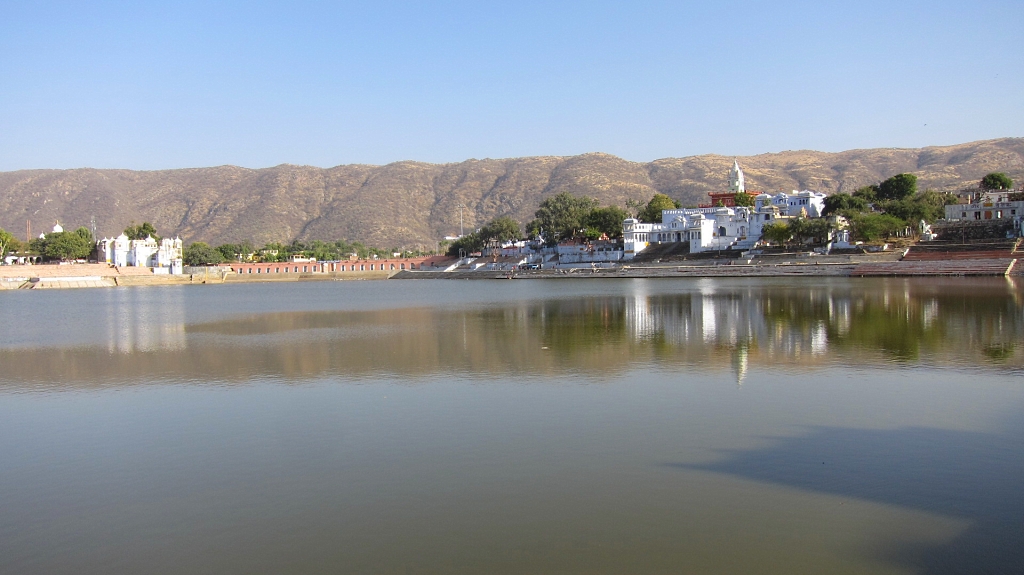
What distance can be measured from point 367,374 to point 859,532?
328 inches

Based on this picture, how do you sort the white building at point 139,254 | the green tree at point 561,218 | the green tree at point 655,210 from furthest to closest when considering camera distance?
the green tree at point 655,210, the green tree at point 561,218, the white building at point 139,254

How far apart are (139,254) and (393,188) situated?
8386cm

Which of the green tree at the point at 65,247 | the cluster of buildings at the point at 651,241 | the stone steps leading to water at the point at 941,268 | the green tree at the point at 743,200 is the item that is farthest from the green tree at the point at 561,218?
the green tree at the point at 65,247

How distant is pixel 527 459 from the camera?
7035mm

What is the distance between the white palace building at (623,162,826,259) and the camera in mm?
64250

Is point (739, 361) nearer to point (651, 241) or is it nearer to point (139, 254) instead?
point (651, 241)

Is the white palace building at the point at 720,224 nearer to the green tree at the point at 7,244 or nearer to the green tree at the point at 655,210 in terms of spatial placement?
the green tree at the point at 655,210

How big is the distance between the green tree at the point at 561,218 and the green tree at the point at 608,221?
2.66ft

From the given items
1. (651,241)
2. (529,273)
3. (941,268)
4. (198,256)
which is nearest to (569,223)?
(651,241)

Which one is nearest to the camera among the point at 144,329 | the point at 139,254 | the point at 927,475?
the point at 927,475

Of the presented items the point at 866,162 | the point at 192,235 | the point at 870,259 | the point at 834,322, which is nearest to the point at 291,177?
the point at 192,235

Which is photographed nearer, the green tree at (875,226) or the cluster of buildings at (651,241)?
the green tree at (875,226)

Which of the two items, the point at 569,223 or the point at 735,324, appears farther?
the point at 569,223

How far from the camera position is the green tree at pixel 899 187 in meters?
66.1
